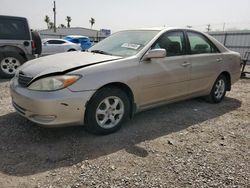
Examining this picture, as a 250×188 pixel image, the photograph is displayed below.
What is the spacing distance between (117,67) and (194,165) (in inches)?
62.7

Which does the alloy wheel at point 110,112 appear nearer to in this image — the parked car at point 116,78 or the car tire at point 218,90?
A: the parked car at point 116,78

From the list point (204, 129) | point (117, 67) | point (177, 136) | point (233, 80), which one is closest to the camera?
point (117, 67)

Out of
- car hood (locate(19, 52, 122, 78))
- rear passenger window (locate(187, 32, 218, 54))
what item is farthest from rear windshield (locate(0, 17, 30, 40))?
rear passenger window (locate(187, 32, 218, 54))

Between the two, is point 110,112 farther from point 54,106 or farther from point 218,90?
point 218,90

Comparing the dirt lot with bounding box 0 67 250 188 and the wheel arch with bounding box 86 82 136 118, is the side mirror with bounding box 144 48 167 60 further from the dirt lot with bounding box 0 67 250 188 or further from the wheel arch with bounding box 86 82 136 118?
the dirt lot with bounding box 0 67 250 188

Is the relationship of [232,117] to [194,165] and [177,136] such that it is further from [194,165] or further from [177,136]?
[194,165]

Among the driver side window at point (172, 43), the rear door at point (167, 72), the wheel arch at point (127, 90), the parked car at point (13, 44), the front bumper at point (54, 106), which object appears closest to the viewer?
the front bumper at point (54, 106)

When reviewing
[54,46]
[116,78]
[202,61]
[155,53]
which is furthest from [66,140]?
[54,46]

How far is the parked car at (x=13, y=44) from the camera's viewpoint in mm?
7199

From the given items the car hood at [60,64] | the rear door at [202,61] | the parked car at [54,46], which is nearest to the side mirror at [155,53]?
the car hood at [60,64]

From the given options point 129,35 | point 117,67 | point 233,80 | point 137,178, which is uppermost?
point 129,35

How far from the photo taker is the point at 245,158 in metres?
3.07

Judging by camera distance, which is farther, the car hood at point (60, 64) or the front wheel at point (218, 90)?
the front wheel at point (218, 90)

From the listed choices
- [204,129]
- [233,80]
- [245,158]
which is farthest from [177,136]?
[233,80]
